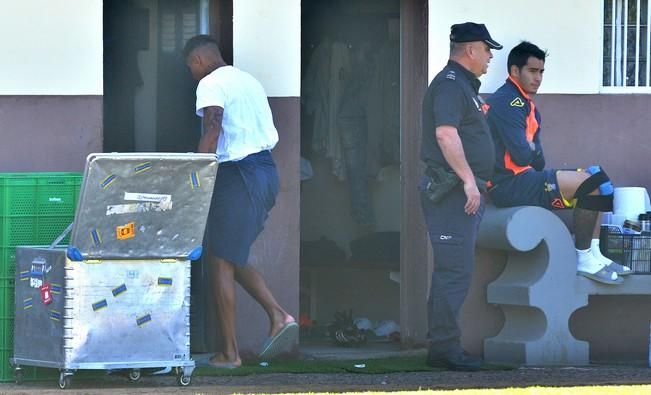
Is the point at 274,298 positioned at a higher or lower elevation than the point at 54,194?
lower

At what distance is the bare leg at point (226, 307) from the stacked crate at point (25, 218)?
1.18m

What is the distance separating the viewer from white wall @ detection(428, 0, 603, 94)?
10977 millimetres

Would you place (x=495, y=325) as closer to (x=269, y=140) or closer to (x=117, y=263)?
(x=269, y=140)

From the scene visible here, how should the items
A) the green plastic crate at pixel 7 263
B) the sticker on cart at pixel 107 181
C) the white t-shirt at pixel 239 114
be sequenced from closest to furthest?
the sticker on cart at pixel 107 181, the green plastic crate at pixel 7 263, the white t-shirt at pixel 239 114

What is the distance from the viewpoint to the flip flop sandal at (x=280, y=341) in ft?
33.9

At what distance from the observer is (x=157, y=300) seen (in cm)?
922

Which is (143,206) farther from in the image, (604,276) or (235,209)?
(604,276)

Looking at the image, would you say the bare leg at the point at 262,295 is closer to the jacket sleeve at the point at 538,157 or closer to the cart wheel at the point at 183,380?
the cart wheel at the point at 183,380

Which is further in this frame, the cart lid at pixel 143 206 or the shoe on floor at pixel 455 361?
the shoe on floor at pixel 455 361

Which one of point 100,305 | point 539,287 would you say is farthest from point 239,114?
point 539,287

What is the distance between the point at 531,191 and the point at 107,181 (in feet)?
11.1

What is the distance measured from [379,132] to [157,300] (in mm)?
3867

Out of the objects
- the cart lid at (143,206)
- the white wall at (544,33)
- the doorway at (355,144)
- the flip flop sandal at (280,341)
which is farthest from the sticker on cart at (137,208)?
the doorway at (355,144)

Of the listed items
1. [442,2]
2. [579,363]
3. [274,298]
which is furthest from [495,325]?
[442,2]
